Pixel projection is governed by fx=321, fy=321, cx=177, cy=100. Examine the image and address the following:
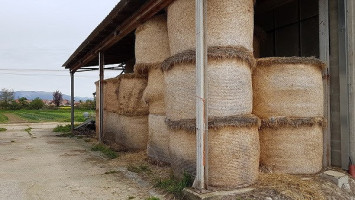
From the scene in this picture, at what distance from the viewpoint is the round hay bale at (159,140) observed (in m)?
8.19

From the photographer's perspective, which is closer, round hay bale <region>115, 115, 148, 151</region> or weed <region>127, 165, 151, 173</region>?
weed <region>127, 165, 151, 173</region>

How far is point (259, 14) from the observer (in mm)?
9672

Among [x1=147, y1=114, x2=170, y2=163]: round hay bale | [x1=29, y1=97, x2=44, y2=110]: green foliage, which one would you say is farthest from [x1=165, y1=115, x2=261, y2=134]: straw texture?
[x1=29, y1=97, x2=44, y2=110]: green foliage

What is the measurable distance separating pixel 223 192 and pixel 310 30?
4978 mm

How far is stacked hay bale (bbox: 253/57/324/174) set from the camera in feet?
20.9

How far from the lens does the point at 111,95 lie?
504 inches

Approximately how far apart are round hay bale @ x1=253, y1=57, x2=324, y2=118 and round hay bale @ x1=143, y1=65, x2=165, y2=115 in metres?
2.71

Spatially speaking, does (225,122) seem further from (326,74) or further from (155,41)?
(155,41)

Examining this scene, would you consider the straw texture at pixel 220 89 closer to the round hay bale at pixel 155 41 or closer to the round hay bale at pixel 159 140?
the round hay bale at pixel 159 140

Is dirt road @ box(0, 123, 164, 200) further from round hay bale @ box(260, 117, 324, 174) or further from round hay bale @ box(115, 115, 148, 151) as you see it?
round hay bale @ box(260, 117, 324, 174)

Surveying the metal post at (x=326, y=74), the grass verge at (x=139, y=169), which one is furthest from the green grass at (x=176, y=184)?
the metal post at (x=326, y=74)

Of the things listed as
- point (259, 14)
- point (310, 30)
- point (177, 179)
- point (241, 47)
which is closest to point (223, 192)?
point (177, 179)

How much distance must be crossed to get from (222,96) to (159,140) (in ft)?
10.4

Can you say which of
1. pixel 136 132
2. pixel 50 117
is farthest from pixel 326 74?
pixel 50 117
